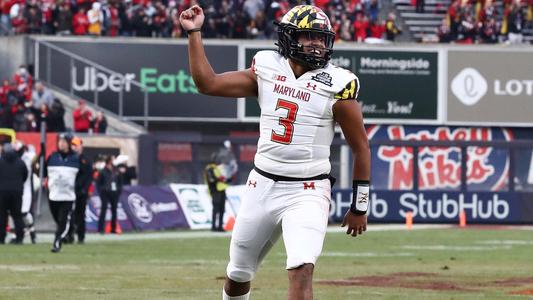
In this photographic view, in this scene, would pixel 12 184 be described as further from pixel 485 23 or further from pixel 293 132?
pixel 485 23

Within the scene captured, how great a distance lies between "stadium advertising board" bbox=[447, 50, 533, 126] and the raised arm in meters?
30.2

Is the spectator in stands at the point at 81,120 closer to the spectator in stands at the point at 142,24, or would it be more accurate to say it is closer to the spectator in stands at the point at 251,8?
the spectator in stands at the point at 142,24

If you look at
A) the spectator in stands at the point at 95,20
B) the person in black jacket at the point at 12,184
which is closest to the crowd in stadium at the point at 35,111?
the spectator in stands at the point at 95,20

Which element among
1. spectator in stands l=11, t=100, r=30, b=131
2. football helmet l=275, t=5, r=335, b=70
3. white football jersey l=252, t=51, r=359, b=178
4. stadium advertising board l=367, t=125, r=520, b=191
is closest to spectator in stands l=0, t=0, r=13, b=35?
spectator in stands l=11, t=100, r=30, b=131

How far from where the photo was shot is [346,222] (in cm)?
848

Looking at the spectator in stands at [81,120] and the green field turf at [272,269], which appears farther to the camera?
the spectator in stands at [81,120]

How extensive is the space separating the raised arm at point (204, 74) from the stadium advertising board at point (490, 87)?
30.2 meters

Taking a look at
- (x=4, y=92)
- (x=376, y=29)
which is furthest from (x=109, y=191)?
(x=376, y=29)

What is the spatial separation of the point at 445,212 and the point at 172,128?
8.97 m

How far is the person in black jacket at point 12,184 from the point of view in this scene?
70.5ft

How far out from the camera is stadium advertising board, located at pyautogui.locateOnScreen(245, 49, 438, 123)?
37.7m

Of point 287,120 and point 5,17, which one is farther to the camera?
point 5,17

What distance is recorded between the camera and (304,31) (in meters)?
8.45

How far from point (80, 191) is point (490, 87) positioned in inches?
782
